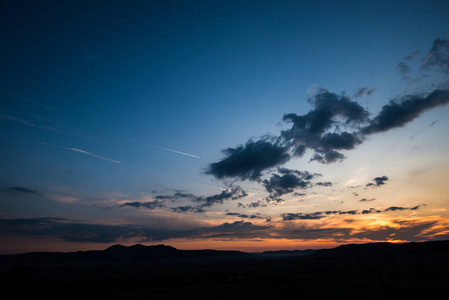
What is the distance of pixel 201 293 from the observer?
A: 67.9 meters

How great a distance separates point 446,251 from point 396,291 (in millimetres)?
200323

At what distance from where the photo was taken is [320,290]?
63.1 m

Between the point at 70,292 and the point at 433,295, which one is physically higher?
the point at 433,295

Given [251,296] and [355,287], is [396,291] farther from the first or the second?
[251,296]

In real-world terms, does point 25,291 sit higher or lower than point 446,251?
lower

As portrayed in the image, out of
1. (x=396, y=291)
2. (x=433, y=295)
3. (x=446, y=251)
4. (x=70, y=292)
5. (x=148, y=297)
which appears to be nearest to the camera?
(x=433, y=295)

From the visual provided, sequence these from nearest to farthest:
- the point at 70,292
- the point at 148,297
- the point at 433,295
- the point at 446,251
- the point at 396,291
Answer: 1. the point at 433,295
2. the point at 396,291
3. the point at 148,297
4. the point at 70,292
5. the point at 446,251

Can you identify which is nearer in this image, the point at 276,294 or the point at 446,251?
the point at 276,294

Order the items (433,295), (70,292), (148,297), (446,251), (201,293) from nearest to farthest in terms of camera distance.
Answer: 1. (433,295)
2. (148,297)
3. (201,293)
4. (70,292)
5. (446,251)

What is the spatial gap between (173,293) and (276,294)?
2830cm

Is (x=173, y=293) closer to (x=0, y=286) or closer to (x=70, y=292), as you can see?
(x=70, y=292)

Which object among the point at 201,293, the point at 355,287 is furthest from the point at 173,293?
the point at 355,287

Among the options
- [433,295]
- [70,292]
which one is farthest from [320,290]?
[70,292]

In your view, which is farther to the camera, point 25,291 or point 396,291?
point 25,291
